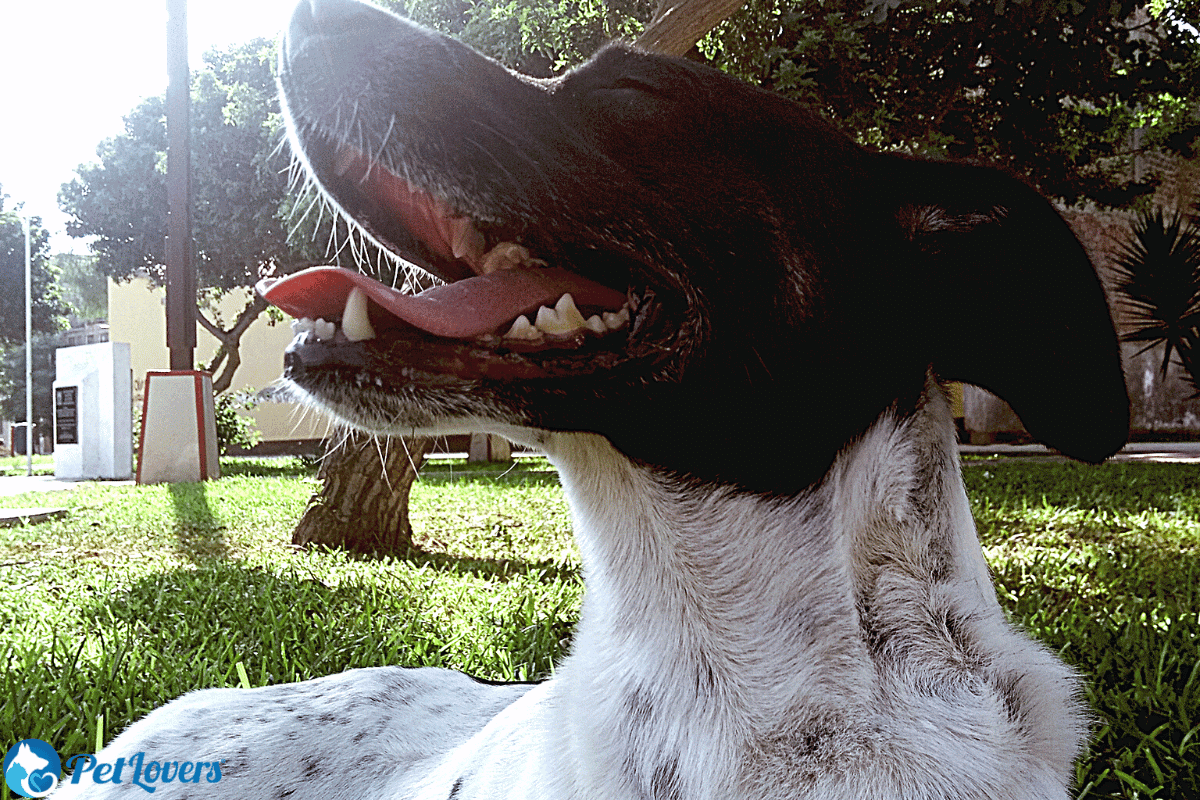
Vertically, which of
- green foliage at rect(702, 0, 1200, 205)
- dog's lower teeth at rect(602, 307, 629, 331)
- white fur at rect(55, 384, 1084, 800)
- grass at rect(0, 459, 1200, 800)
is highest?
green foliage at rect(702, 0, 1200, 205)

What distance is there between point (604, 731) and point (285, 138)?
128cm

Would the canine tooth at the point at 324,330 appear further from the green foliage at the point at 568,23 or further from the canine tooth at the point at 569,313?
the green foliage at the point at 568,23

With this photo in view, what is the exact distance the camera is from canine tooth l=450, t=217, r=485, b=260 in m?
1.69

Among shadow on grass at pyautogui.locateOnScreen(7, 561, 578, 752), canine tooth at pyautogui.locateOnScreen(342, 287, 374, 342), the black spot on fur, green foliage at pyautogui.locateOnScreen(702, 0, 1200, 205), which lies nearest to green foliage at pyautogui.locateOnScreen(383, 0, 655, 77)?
green foliage at pyautogui.locateOnScreen(702, 0, 1200, 205)

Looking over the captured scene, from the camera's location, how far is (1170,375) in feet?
60.3

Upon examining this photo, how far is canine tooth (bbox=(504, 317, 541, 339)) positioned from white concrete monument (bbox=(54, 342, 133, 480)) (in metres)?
14.0

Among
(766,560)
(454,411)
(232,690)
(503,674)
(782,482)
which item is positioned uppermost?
(454,411)

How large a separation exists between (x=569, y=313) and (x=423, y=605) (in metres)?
2.94

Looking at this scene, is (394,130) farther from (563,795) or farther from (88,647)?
(88,647)

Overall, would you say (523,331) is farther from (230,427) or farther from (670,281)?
(230,427)

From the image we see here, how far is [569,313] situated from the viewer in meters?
1.53

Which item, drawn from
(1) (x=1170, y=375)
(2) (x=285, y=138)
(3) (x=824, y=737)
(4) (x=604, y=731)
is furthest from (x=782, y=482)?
(1) (x=1170, y=375)

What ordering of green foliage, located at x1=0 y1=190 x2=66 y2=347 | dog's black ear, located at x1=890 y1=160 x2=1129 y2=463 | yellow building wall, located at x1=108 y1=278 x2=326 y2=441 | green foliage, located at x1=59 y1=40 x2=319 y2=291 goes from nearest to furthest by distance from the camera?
1. dog's black ear, located at x1=890 y1=160 x2=1129 y2=463
2. green foliage, located at x1=59 y1=40 x2=319 y2=291
3. yellow building wall, located at x1=108 y1=278 x2=326 y2=441
4. green foliage, located at x1=0 y1=190 x2=66 y2=347

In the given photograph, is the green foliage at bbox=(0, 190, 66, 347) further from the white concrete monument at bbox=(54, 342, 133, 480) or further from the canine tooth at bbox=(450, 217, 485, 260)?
the canine tooth at bbox=(450, 217, 485, 260)
